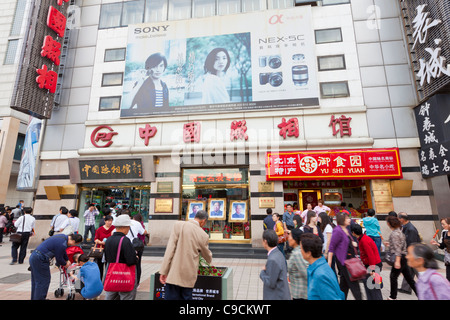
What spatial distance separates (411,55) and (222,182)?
36.5 ft

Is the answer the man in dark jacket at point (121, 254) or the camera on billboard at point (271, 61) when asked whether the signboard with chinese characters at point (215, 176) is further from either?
the man in dark jacket at point (121, 254)

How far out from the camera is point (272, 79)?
11.7 metres

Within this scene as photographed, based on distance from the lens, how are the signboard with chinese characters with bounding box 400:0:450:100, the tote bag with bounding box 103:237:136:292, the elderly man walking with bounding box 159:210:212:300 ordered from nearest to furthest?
the elderly man walking with bounding box 159:210:212:300
the tote bag with bounding box 103:237:136:292
the signboard with chinese characters with bounding box 400:0:450:100

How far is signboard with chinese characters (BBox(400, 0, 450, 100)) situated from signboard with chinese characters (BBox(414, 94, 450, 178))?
49cm

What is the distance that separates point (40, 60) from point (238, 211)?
Answer: 13.2 metres

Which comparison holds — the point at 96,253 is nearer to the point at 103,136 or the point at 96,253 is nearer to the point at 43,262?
the point at 43,262

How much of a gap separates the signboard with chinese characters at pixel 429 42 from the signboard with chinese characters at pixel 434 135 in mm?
487

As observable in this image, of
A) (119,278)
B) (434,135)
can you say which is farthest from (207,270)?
(434,135)

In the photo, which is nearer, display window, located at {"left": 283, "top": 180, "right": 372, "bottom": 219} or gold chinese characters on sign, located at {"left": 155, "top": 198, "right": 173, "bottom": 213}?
gold chinese characters on sign, located at {"left": 155, "top": 198, "right": 173, "bottom": 213}

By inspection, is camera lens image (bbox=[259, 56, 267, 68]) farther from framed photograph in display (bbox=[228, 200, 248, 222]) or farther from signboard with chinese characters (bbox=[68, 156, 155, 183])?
signboard with chinese characters (bbox=[68, 156, 155, 183])

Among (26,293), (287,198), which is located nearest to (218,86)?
(287,198)

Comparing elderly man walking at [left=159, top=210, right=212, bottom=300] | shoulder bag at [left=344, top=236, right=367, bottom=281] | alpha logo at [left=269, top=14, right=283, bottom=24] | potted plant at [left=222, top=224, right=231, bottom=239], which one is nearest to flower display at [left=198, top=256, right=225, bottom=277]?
elderly man walking at [left=159, top=210, right=212, bottom=300]

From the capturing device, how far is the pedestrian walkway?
555 cm

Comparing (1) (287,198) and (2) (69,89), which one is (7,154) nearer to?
(2) (69,89)
